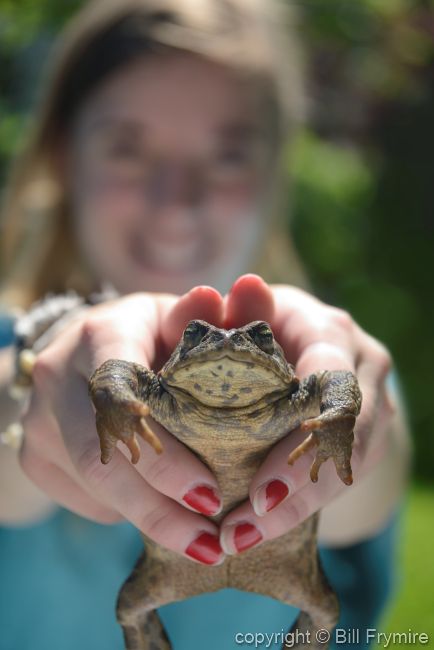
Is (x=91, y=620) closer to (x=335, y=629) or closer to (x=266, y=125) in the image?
(x=335, y=629)

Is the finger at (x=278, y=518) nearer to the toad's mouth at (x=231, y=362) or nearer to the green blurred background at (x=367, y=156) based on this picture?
the toad's mouth at (x=231, y=362)

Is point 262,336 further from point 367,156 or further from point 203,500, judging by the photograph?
point 367,156

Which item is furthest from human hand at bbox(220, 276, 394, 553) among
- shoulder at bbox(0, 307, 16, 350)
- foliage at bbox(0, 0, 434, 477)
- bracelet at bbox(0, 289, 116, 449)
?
foliage at bbox(0, 0, 434, 477)

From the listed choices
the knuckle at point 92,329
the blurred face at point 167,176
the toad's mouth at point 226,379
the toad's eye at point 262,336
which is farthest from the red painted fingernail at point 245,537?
the blurred face at point 167,176

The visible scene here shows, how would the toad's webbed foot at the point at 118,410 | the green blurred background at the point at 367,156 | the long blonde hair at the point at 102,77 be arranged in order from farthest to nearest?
the green blurred background at the point at 367,156
the long blonde hair at the point at 102,77
the toad's webbed foot at the point at 118,410

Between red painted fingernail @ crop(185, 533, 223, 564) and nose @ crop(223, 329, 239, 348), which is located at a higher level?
nose @ crop(223, 329, 239, 348)

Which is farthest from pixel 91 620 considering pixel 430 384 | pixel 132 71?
pixel 430 384

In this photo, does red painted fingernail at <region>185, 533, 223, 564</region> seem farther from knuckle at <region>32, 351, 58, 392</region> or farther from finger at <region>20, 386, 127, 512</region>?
knuckle at <region>32, 351, 58, 392</region>
